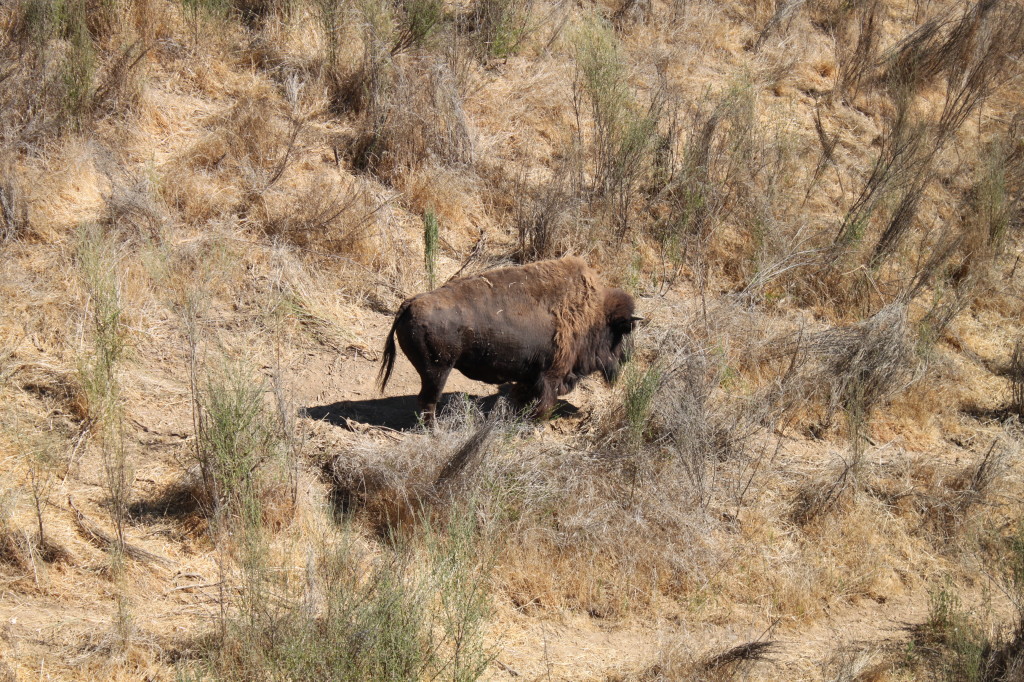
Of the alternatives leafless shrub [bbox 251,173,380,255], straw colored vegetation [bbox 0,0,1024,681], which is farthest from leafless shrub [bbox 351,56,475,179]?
leafless shrub [bbox 251,173,380,255]

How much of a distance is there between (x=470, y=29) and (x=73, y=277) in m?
6.41

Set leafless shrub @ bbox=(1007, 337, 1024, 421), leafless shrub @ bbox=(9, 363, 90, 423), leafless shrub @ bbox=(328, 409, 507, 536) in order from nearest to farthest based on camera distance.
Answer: leafless shrub @ bbox=(328, 409, 507, 536)
leafless shrub @ bbox=(9, 363, 90, 423)
leafless shrub @ bbox=(1007, 337, 1024, 421)

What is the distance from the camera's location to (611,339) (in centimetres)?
781

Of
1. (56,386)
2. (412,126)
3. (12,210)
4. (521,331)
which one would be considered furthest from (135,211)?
(521,331)

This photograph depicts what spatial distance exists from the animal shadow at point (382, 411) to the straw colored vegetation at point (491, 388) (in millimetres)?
39

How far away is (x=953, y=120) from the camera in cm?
1098

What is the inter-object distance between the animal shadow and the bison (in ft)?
0.66

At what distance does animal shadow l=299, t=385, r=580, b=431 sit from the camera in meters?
7.11

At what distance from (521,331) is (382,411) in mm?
1325

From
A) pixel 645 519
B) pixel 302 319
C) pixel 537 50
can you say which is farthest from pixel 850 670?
pixel 537 50

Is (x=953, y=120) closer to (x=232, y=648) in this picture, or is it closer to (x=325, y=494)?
(x=325, y=494)

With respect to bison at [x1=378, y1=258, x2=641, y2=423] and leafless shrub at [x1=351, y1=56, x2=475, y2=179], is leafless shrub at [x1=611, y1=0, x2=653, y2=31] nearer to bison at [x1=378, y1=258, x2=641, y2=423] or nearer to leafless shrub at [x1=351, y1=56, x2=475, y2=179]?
leafless shrub at [x1=351, y1=56, x2=475, y2=179]

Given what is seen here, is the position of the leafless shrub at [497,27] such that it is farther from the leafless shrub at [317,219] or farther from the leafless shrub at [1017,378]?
the leafless shrub at [1017,378]

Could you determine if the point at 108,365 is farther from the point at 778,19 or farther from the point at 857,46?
the point at 857,46
